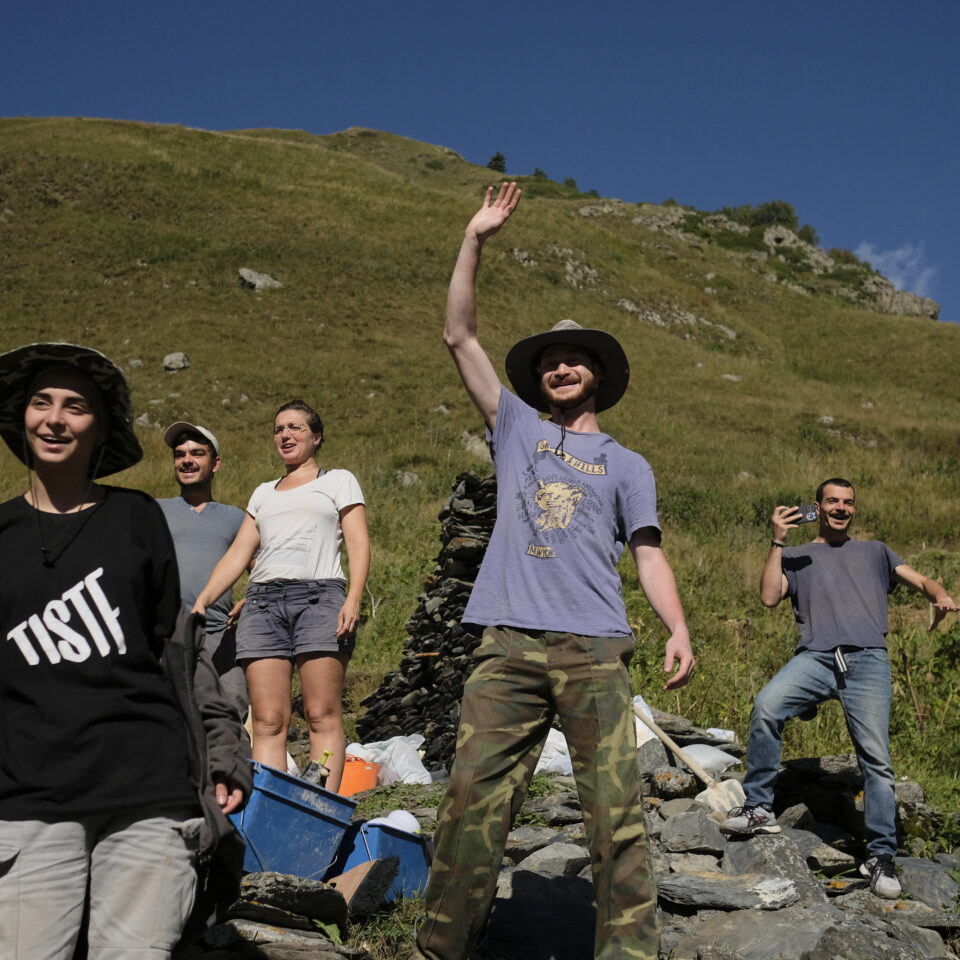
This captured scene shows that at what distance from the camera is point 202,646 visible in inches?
90.8

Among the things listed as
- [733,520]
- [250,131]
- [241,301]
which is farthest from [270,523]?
[250,131]

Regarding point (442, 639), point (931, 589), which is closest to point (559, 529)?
point (931, 589)

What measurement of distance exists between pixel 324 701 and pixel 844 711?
280cm

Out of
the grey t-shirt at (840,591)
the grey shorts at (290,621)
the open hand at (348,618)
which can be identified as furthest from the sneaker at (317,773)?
the grey t-shirt at (840,591)

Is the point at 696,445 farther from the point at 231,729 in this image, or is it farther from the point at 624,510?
the point at 231,729

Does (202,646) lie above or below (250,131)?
below

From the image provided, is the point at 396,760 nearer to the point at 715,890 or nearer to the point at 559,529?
the point at 715,890

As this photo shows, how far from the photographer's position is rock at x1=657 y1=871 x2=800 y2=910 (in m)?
4.27

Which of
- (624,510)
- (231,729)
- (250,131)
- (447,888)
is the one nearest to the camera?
(231,729)

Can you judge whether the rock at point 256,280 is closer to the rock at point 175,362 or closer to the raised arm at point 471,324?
the rock at point 175,362

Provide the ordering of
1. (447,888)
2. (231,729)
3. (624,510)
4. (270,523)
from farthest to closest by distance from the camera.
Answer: (270,523)
(624,510)
(447,888)
(231,729)

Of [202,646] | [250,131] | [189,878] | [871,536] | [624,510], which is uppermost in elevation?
[250,131]

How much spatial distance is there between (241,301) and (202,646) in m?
29.2

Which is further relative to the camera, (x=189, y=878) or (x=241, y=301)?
(x=241, y=301)
